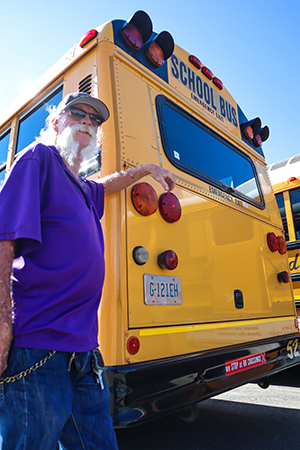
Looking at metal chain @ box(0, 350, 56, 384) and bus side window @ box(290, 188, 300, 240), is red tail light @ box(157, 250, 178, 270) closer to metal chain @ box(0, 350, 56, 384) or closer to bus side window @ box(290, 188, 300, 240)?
metal chain @ box(0, 350, 56, 384)

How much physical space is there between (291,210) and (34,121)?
4.29 meters

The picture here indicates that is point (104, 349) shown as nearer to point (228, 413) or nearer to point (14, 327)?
point (14, 327)

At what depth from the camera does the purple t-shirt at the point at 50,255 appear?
1.00 metres

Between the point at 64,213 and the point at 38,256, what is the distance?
6.5 inches

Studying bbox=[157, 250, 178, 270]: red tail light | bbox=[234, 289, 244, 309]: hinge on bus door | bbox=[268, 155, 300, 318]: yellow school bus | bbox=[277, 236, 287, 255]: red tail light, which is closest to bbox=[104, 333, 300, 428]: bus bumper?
bbox=[234, 289, 244, 309]: hinge on bus door

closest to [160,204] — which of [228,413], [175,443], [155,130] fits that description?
[155,130]

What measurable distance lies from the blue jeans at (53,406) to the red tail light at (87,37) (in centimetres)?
183

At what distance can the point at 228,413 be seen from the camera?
3.25m

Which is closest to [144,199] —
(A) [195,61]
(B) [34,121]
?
(B) [34,121]

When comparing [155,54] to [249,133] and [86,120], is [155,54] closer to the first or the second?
[86,120]

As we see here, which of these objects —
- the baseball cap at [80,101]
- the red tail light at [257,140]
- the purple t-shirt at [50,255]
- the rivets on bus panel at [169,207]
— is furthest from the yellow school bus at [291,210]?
the purple t-shirt at [50,255]

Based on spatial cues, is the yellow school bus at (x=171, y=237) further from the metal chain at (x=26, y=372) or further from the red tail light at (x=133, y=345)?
the metal chain at (x=26, y=372)

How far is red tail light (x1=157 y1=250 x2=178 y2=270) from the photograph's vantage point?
6.06 ft

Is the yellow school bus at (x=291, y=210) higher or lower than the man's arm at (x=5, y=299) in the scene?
higher
